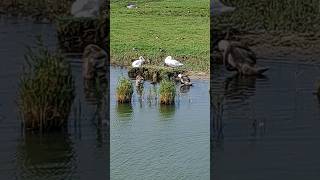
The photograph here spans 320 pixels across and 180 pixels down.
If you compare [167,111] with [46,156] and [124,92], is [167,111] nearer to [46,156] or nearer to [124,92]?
[124,92]

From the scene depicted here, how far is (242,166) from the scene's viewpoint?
360 inches

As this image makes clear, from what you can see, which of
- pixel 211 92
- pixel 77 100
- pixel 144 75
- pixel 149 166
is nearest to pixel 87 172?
pixel 149 166

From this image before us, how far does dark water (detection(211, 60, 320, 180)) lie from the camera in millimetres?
9008

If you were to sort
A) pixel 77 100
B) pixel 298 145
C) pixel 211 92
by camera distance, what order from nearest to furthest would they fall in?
1. pixel 298 145
2. pixel 77 100
3. pixel 211 92

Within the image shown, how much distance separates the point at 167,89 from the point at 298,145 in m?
A: 3.60

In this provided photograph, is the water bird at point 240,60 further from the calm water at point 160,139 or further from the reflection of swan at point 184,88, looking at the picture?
the calm water at point 160,139

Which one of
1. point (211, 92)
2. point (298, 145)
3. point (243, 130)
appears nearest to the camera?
point (298, 145)

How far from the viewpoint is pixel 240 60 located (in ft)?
55.3

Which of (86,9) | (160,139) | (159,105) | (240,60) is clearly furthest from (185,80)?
(86,9)

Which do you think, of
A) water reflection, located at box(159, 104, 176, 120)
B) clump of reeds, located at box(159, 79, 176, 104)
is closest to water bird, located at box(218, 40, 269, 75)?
clump of reeds, located at box(159, 79, 176, 104)

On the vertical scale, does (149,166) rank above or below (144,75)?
below

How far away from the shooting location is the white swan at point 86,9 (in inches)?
797

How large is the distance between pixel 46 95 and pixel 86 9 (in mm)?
10609

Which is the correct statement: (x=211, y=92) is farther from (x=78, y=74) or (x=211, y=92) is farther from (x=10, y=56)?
(x=10, y=56)
